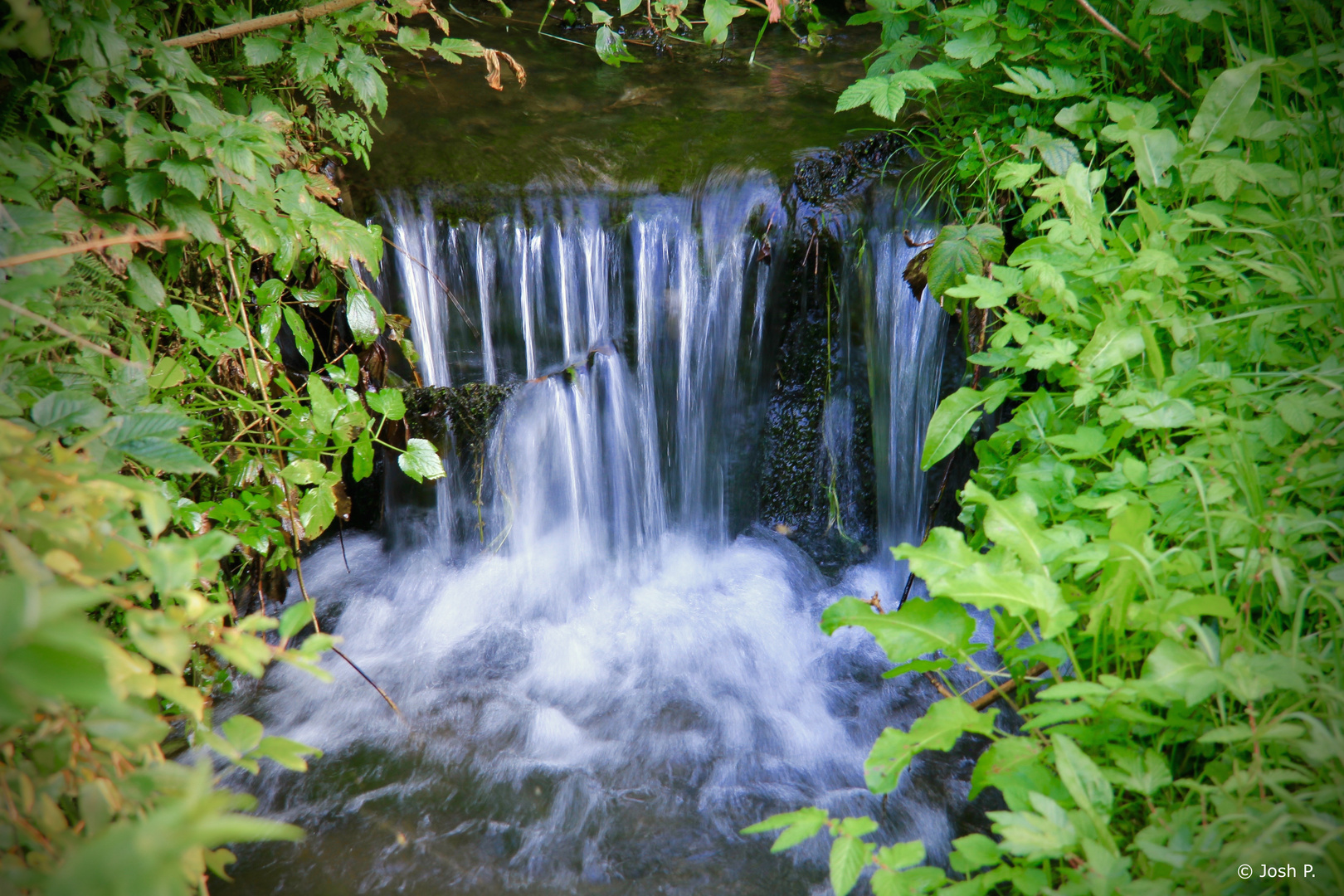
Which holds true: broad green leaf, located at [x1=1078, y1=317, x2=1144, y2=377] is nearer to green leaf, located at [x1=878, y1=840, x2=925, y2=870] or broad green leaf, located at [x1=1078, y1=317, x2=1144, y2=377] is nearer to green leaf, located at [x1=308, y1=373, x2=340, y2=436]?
green leaf, located at [x1=878, y1=840, x2=925, y2=870]

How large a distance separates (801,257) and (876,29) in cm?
346

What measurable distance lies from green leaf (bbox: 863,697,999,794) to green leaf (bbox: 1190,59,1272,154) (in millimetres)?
1691

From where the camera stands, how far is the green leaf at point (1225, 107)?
1941 millimetres

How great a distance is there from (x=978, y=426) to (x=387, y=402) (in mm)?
2243

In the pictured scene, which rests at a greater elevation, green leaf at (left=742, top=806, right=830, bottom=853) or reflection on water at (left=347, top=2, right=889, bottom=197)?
reflection on water at (left=347, top=2, right=889, bottom=197)

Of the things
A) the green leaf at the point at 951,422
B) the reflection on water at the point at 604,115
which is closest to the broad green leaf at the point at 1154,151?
the green leaf at the point at 951,422

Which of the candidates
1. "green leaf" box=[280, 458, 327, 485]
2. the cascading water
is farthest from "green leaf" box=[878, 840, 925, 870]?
"green leaf" box=[280, 458, 327, 485]

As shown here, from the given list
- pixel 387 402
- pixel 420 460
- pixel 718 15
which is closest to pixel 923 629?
pixel 420 460

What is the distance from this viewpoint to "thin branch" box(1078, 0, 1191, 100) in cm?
224

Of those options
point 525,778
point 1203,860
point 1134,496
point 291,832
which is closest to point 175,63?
point 291,832

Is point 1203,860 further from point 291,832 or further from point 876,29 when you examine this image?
point 876,29

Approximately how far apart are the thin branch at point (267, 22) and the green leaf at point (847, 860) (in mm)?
2543

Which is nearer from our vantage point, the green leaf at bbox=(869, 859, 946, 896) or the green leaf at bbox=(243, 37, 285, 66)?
the green leaf at bbox=(869, 859, 946, 896)

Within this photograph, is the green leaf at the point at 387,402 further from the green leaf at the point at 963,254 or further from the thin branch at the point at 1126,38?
the thin branch at the point at 1126,38
